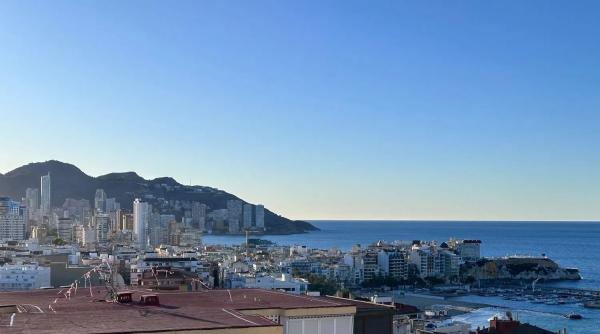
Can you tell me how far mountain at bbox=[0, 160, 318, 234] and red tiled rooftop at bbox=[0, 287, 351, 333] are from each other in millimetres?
127153

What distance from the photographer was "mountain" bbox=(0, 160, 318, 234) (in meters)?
135

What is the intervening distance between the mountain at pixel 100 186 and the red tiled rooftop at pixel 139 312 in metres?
127

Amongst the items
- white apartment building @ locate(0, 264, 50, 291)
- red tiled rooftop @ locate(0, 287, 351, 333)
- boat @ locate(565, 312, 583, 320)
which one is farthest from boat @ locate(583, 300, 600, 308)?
red tiled rooftop @ locate(0, 287, 351, 333)

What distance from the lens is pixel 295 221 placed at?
570 feet

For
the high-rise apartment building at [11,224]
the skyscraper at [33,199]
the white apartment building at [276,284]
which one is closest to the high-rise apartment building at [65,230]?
the high-rise apartment building at [11,224]

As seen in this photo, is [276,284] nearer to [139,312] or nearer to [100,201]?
[139,312]

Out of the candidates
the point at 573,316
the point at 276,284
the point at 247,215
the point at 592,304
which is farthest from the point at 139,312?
the point at 247,215

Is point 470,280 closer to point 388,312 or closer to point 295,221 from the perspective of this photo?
point 388,312

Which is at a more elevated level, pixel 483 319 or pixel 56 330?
pixel 56 330

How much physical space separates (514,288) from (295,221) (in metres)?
122

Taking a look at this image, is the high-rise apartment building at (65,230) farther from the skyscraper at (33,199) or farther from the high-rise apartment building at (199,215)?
the high-rise apartment building at (199,215)

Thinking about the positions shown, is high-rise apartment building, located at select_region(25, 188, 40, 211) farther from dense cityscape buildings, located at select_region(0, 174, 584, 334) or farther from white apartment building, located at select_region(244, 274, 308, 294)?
white apartment building, located at select_region(244, 274, 308, 294)

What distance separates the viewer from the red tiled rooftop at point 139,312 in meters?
3.82

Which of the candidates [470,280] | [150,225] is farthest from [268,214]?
[470,280]
